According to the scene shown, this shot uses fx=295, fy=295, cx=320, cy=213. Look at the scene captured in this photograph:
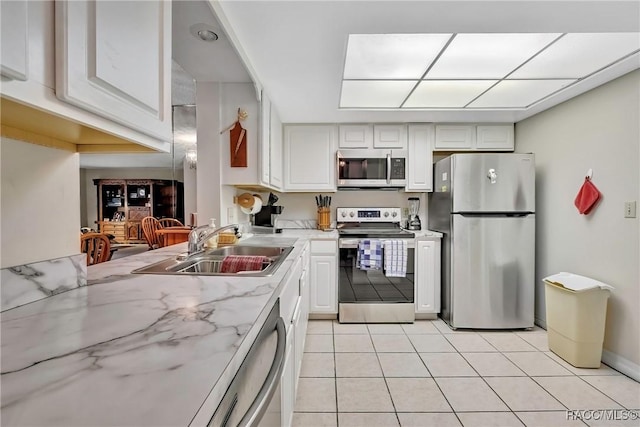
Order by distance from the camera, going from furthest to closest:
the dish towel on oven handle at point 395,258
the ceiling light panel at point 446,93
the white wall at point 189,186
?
the white wall at point 189,186, the dish towel on oven handle at point 395,258, the ceiling light panel at point 446,93

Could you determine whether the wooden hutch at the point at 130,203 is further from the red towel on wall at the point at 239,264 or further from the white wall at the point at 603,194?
the white wall at the point at 603,194

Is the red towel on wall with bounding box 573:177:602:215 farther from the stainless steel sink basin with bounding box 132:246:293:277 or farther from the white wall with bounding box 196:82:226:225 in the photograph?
the white wall with bounding box 196:82:226:225

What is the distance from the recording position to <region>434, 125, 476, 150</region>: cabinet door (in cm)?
326

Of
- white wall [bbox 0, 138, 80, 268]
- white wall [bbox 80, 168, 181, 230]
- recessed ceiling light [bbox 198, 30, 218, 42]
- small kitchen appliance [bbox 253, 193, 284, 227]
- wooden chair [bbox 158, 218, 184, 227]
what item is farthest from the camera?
white wall [bbox 80, 168, 181, 230]

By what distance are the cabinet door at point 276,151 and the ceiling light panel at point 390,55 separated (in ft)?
2.69

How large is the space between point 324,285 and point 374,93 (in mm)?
1838

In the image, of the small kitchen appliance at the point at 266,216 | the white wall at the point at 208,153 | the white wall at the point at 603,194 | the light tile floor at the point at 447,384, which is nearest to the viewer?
the light tile floor at the point at 447,384

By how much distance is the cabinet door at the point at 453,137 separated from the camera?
10.7 feet

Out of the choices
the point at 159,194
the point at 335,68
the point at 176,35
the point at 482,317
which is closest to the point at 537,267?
the point at 482,317

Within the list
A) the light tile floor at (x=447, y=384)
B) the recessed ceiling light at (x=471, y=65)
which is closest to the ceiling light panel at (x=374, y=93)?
the recessed ceiling light at (x=471, y=65)

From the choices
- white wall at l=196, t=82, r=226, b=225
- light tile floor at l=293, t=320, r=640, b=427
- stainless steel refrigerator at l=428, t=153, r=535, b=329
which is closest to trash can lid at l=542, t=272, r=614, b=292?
stainless steel refrigerator at l=428, t=153, r=535, b=329

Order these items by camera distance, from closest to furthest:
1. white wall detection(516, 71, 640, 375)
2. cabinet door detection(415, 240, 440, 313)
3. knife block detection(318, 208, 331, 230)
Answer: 1. white wall detection(516, 71, 640, 375)
2. cabinet door detection(415, 240, 440, 313)
3. knife block detection(318, 208, 331, 230)

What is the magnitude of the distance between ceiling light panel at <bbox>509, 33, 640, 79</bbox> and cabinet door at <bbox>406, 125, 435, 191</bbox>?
1.13 m

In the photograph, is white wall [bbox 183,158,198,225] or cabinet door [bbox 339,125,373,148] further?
white wall [bbox 183,158,198,225]
